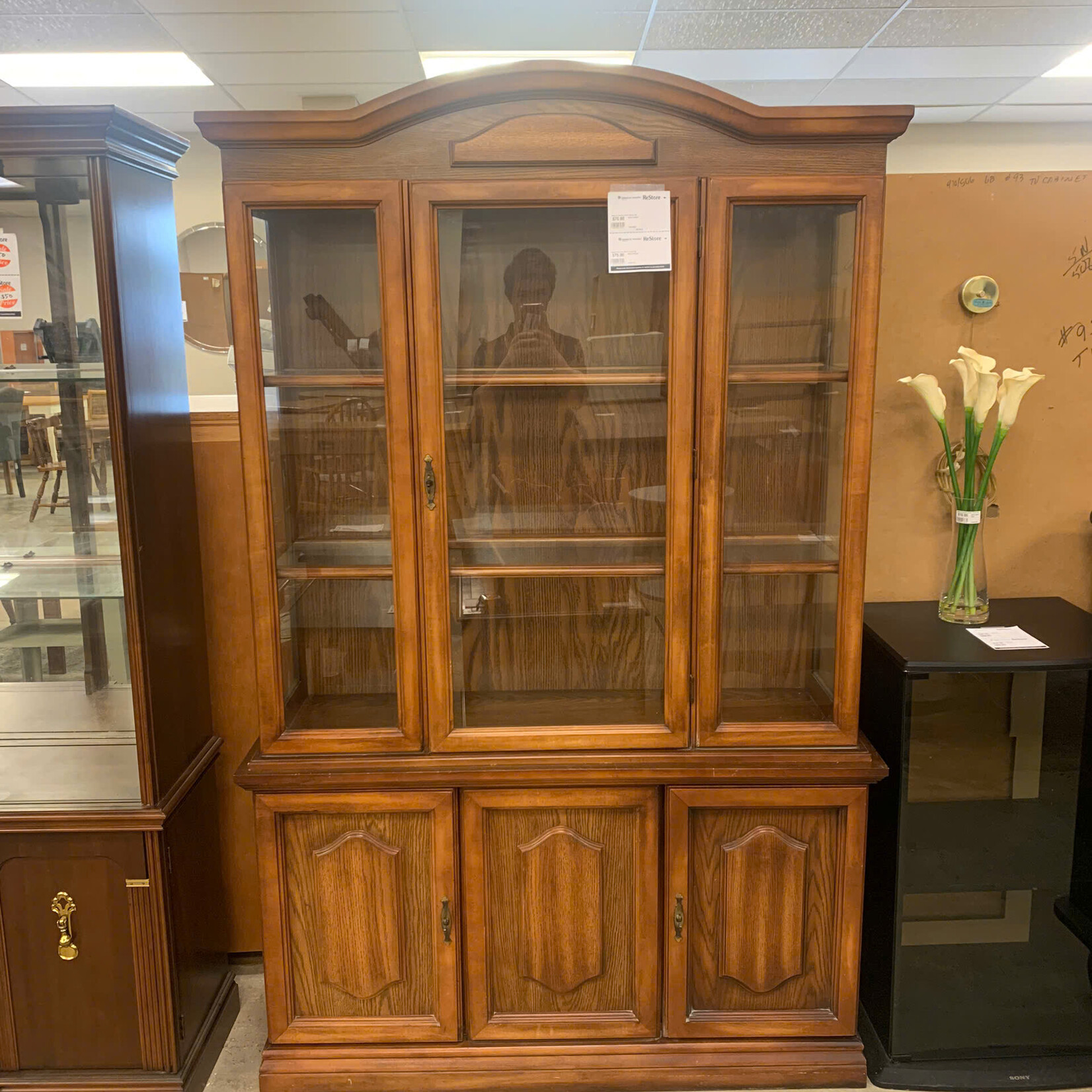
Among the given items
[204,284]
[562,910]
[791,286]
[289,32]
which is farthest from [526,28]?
[562,910]

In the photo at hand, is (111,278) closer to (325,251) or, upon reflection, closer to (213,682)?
(325,251)

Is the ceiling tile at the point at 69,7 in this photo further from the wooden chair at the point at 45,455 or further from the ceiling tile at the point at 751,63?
the wooden chair at the point at 45,455

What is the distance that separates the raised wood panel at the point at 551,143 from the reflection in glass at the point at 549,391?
0.09 metres

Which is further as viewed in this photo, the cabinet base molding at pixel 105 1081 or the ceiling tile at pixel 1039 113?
the ceiling tile at pixel 1039 113

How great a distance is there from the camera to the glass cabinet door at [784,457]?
161 cm

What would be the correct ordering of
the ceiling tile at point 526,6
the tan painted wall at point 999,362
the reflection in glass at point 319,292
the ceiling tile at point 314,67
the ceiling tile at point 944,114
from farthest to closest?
the ceiling tile at point 944,114
the ceiling tile at point 314,67
the ceiling tile at point 526,6
the tan painted wall at point 999,362
the reflection in glass at point 319,292

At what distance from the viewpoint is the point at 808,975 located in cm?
183

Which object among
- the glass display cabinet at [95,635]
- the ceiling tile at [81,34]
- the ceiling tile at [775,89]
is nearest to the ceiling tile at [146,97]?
the ceiling tile at [81,34]

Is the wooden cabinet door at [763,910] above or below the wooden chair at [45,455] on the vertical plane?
below

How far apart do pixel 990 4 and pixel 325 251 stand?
3.14 meters

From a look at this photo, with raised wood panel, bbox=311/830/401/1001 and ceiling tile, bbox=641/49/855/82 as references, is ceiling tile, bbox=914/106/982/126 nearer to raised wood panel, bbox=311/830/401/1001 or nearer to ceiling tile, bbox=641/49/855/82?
ceiling tile, bbox=641/49/855/82

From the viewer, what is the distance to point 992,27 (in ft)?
11.9

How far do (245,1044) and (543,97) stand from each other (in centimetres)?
208

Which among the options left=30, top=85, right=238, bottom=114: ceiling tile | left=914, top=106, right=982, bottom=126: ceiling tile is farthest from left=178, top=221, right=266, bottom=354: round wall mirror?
left=914, top=106, right=982, bottom=126: ceiling tile
